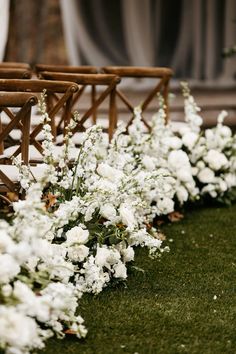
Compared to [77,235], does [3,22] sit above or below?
above

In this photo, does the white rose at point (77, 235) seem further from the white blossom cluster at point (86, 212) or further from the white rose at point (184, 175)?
the white rose at point (184, 175)

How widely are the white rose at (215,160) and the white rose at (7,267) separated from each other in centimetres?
291

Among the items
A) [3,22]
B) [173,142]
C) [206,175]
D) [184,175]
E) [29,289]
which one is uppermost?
[3,22]

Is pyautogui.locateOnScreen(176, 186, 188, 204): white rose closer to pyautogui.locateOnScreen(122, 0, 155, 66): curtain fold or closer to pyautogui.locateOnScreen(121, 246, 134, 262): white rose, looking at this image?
pyautogui.locateOnScreen(121, 246, 134, 262): white rose

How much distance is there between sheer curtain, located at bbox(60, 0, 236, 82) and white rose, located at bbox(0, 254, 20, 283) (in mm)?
9025

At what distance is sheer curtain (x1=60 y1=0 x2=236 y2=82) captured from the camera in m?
11.7

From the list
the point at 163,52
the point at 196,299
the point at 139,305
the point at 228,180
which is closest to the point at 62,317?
the point at 139,305

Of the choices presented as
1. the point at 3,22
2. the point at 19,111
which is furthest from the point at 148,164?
Answer: the point at 3,22

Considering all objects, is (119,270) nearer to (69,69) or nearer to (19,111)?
(19,111)

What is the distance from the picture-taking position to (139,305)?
3578mm

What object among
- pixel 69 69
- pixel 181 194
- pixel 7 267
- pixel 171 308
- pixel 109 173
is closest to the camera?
pixel 7 267

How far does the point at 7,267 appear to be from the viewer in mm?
2623

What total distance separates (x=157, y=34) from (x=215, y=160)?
22.5 feet

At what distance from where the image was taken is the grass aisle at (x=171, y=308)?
3.15 m
